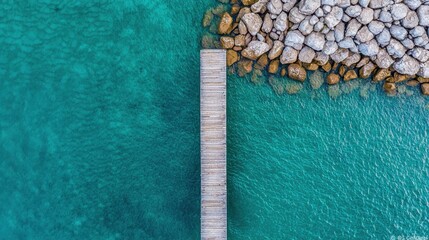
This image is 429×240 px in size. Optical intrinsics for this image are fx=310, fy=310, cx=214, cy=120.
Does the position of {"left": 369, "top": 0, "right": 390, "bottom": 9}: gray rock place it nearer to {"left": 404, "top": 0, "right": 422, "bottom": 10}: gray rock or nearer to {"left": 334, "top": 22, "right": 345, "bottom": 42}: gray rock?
{"left": 404, "top": 0, "right": 422, "bottom": 10}: gray rock

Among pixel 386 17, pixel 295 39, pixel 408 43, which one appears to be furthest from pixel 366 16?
pixel 295 39

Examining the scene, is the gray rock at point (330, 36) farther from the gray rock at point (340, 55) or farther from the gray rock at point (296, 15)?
the gray rock at point (296, 15)

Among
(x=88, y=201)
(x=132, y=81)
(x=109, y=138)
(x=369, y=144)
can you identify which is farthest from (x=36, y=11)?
(x=369, y=144)

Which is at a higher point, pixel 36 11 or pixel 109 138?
pixel 36 11

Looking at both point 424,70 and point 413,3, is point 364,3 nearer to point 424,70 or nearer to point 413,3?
point 413,3

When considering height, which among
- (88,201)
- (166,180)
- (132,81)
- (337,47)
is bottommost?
(88,201)

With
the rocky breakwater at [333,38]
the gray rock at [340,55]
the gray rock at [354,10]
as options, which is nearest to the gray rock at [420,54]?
the rocky breakwater at [333,38]

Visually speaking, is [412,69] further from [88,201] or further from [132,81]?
[88,201]
